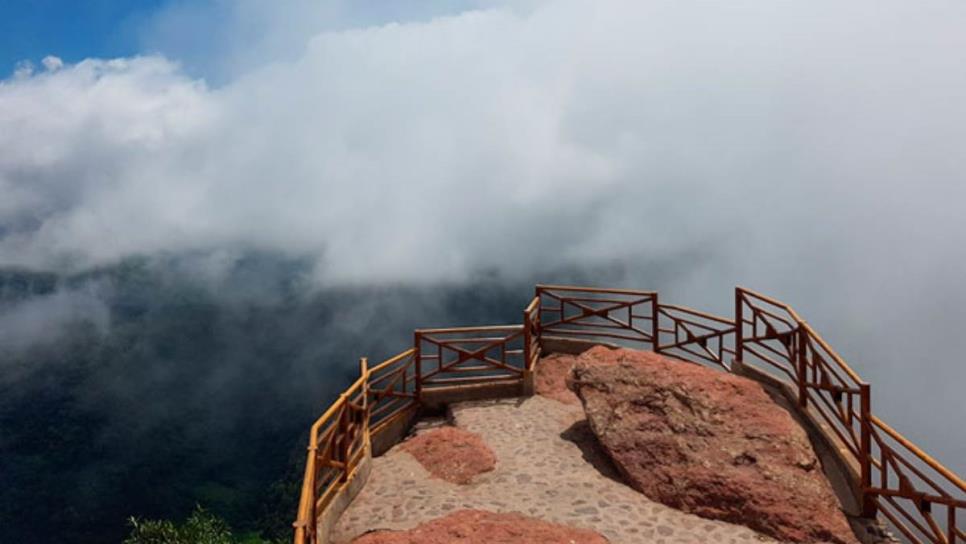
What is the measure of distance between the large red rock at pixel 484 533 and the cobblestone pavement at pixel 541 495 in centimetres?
27

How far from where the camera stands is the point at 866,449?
28.4 ft

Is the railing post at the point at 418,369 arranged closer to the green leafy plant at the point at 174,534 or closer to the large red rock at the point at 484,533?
the large red rock at the point at 484,533

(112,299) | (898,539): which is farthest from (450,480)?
(112,299)

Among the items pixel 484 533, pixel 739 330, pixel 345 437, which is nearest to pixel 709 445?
pixel 739 330

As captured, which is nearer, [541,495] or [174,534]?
[541,495]

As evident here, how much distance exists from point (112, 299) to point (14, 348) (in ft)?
91.7

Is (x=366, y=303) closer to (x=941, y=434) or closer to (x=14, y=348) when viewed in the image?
(x=14, y=348)

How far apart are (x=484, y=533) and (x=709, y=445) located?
12.9 feet

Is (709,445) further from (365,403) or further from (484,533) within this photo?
(365,403)

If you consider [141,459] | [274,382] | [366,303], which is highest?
[366,303]

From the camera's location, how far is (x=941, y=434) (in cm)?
12062

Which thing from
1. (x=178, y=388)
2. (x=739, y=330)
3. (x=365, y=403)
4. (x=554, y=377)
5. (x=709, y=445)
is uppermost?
(x=739, y=330)

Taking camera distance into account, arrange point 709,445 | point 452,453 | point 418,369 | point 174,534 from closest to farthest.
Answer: point 709,445 < point 452,453 < point 418,369 < point 174,534

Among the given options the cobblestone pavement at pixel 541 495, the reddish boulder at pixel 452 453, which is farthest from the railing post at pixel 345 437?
the reddish boulder at pixel 452 453
